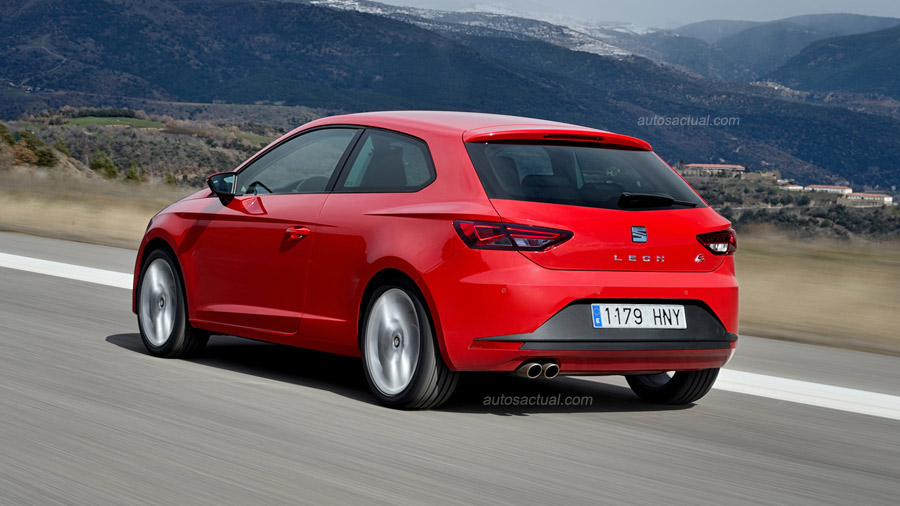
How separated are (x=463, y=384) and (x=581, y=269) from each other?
158 cm

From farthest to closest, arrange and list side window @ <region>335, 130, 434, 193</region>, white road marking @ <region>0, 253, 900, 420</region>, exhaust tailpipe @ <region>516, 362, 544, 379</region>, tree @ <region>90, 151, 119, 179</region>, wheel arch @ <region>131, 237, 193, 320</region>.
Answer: tree @ <region>90, 151, 119, 179</region> → wheel arch @ <region>131, 237, 193, 320</region> → white road marking @ <region>0, 253, 900, 420</region> → side window @ <region>335, 130, 434, 193</region> → exhaust tailpipe @ <region>516, 362, 544, 379</region>

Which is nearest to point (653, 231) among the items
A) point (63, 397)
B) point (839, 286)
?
point (63, 397)

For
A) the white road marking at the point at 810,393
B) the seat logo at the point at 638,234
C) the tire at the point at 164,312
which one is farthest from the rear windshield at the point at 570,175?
the tire at the point at 164,312

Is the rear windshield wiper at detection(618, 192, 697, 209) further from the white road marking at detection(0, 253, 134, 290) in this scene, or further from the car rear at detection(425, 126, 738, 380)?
the white road marking at detection(0, 253, 134, 290)

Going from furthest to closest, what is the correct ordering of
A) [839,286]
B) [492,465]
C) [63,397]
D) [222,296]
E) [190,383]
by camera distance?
[839,286], [222,296], [190,383], [63,397], [492,465]

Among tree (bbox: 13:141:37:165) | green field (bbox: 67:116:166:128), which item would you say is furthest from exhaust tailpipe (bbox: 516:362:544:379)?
green field (bbox: 67:116:166:128)

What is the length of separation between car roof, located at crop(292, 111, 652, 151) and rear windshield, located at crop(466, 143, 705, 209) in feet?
0.15

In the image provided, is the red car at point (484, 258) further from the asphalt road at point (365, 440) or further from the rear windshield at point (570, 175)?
the asphalt road at point (365, 440)

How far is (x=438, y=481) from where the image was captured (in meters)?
4.07

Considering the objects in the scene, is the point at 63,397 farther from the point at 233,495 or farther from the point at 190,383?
the point at 233,495

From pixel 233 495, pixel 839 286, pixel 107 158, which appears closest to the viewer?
pixel 233 495

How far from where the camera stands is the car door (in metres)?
5.94

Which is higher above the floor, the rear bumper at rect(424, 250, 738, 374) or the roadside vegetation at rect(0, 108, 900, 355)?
the rear bumper at rect(424, 250, 738, 374)

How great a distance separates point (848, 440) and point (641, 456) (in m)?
1.29
